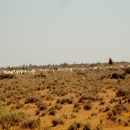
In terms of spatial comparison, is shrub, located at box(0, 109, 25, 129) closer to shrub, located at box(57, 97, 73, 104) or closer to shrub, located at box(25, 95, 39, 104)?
shrub, located at box(57, 97, 73, 104)

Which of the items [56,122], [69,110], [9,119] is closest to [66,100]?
[69,110]

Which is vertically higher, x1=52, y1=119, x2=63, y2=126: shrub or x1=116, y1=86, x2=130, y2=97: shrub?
x1=116, y1=86, x2=130, y2=97: shrub

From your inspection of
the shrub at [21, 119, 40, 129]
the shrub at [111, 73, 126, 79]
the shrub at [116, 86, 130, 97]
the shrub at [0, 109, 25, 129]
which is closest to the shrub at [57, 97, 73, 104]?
the shrub at [116, 86, 130, 97]

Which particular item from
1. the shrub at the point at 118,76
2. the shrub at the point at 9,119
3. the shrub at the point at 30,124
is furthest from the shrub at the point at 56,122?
the shrub at the point at 118,76

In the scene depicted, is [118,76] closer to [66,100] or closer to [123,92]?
[123,92]

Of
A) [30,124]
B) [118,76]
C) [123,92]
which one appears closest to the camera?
[30,124]

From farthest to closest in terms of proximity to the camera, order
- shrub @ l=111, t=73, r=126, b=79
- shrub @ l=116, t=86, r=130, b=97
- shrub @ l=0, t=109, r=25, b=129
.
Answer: shrub @ l=111, t=73, r=126, b=79 → shrub @ l=116, t=86, r=130, b=97 → shrub @ l=0, t=109, r=25, b=129

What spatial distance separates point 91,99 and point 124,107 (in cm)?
488

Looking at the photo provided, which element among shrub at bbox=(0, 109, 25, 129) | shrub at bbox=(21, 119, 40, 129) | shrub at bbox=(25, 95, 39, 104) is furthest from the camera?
shrub at bbox=(25, 95, 39, 104)

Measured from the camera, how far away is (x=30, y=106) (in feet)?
86.2

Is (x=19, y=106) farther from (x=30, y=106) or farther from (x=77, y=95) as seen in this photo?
(x=77, y=95)

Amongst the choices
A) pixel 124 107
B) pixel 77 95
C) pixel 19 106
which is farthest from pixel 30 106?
pixel 124 107

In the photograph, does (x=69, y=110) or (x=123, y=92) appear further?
(x=123, y=92)

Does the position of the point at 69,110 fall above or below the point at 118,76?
below
